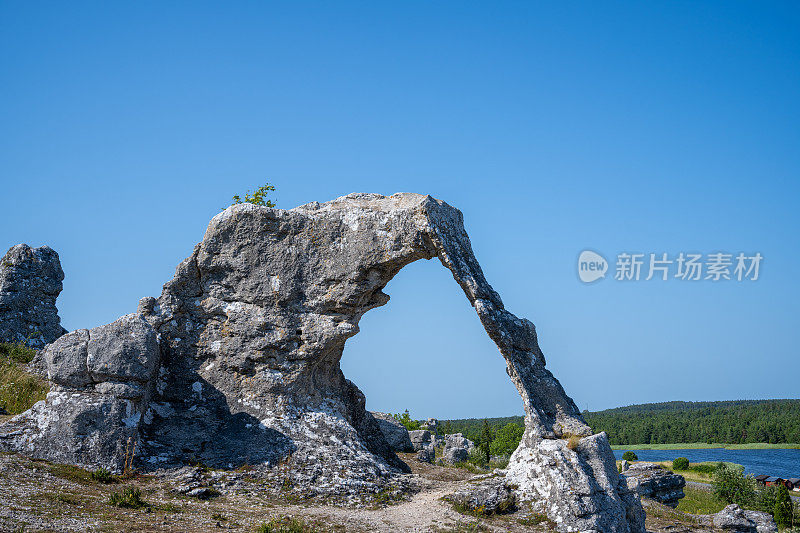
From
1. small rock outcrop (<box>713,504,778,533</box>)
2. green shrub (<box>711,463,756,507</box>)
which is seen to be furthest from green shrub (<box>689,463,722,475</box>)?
small rock outcrop (<box>713,504,778,533</box>)

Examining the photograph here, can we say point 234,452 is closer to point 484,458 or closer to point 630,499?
point 630,499

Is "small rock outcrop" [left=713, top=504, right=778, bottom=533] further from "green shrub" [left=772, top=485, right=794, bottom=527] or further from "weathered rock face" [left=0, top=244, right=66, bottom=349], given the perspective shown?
"weathered rock face" [left=0, top=244, right=66, bottom=349]

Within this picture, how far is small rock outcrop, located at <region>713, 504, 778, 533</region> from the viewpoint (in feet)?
54.6

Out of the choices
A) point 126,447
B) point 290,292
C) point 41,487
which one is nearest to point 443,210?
point 290,292

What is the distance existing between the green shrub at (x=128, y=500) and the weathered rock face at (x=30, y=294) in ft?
45.9

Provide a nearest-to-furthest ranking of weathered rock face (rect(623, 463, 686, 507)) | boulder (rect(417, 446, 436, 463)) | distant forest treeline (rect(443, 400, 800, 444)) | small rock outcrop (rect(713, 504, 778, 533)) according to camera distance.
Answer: small rock outcrop (rect(713, 504, 778, 533)) < weathered rock face (rect(623, 463, 686, 507)) < boulder (rect(417, 446, 436, 463)) < distant forest treeline (rect(443, 400, 800, 444))

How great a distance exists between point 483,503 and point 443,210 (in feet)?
21.9

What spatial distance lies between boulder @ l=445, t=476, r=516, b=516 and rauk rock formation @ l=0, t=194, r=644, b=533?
0.30 meters

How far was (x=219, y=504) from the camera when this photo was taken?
11781 mm

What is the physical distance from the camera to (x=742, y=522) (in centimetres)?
1669

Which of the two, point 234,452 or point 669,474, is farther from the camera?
point 669,474

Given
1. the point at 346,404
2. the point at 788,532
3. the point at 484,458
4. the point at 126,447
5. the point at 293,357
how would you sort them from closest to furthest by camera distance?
the point at 126,447
the point at 293,357
the point at 346,404
the point at 788,532
the point at 484,458

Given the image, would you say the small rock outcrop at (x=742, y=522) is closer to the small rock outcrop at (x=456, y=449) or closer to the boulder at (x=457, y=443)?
the small rock outcrop at (x=456, y=449)

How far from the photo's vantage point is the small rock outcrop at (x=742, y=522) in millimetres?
16656
